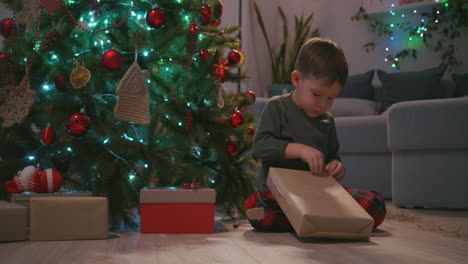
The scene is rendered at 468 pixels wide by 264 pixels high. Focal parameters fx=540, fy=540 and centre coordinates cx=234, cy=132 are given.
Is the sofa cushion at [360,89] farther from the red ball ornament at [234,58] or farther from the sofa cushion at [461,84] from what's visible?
the red ball ornament at [234,58]

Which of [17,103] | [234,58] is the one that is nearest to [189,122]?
[234,58]

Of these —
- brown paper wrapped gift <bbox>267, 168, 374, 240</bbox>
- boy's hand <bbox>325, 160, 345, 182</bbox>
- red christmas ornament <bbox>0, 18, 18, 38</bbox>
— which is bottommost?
brown paper wrapped gift <bbox>267, 168, 374, 240</bbox>

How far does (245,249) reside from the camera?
127 cm

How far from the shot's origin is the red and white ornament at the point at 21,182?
1.50 metres

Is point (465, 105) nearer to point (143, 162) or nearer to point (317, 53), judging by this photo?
point (317, 53)

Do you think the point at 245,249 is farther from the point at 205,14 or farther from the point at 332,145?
the point at 205,14

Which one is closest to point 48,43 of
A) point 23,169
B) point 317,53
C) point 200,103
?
point 23,169

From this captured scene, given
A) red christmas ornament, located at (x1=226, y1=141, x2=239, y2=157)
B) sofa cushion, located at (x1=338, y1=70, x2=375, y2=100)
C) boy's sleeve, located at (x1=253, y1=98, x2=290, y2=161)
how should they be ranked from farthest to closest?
1. sofa cushion, located at (x1=338, y1=70, x2=375, y2=100)
2. red christmas ornament, located at (x1=226, y1=141, x2=239, y2=157)
3. boy's sleeve, located at (x1=253, y1=98, x2=290, y2=161)

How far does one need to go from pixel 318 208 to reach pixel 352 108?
209cm

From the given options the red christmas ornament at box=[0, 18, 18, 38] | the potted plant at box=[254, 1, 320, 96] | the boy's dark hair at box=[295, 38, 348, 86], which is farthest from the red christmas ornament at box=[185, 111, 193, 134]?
the potted plant at box=[254, 1, 320, 96]

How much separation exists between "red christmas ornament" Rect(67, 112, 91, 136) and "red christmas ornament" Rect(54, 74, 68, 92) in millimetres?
106

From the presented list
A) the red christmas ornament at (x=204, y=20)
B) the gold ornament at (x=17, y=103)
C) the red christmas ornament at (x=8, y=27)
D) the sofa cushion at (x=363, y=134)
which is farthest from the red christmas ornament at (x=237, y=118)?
the sofa cushion at (x=363, y=134)

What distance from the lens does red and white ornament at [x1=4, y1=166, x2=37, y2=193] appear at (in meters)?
1.50

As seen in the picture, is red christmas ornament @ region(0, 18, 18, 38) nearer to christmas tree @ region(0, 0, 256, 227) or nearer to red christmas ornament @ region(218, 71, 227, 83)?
christmas tree @ region(0, 0, 256, 227)
